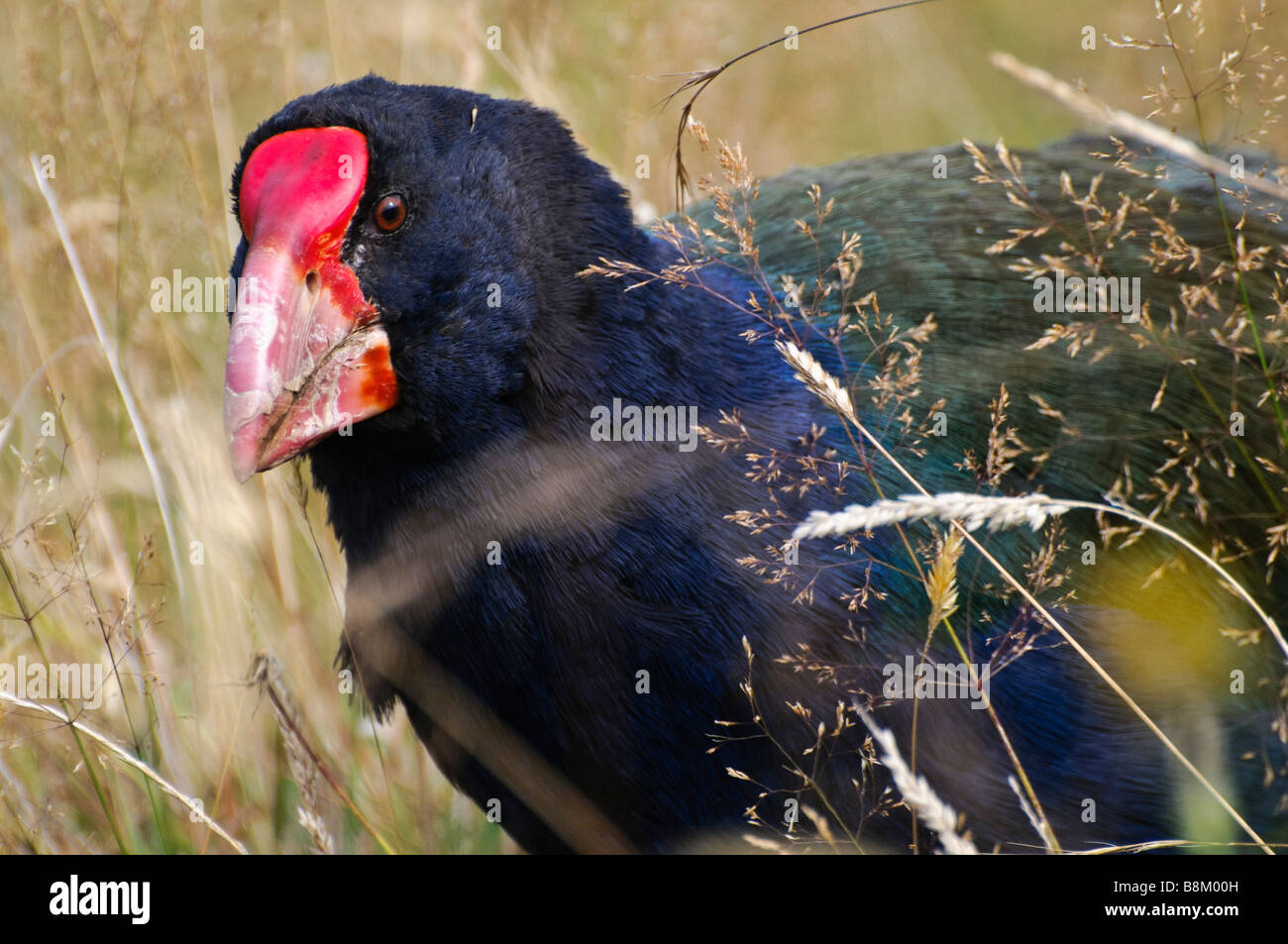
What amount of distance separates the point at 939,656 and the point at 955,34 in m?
4.25

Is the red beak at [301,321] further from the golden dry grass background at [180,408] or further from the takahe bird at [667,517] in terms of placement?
the golden dry grass background at [180,408]

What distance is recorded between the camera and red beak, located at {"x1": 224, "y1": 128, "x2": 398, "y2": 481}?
1.88 metres

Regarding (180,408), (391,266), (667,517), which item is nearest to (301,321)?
(391,266)

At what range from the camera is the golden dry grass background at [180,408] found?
2811 mm

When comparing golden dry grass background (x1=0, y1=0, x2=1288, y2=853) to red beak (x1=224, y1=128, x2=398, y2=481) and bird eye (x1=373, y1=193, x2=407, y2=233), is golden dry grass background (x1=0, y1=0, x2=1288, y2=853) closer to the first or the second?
red beak (x1=224, y1=128, x2=398, y2=481)

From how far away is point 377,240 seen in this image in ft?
6.47

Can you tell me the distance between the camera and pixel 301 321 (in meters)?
1.92

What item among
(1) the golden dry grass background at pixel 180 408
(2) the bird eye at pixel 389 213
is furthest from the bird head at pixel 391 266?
(1) the golden dry grass background at pixel 180 408

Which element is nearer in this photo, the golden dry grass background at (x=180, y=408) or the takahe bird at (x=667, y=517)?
the takahe bird at (x=667, y=517)

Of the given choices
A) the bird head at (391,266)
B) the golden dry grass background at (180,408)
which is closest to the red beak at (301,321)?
the bird head at (391,266)

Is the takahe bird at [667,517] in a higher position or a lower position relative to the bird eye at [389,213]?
lower

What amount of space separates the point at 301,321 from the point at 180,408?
129cm

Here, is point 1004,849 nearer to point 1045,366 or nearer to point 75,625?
point 1045,366
